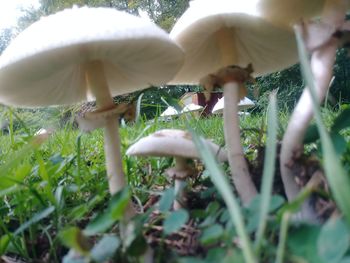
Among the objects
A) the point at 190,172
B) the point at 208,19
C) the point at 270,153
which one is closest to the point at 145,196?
the point at 190,172

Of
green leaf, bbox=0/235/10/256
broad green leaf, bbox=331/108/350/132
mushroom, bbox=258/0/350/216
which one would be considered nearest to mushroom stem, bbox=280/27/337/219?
mushroom, bbox=258/0/350/216

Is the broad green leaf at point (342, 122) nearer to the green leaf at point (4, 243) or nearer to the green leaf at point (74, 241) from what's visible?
the green leaf at point (74, 241)

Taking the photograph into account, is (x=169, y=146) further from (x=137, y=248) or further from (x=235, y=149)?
(x=137, y=248)

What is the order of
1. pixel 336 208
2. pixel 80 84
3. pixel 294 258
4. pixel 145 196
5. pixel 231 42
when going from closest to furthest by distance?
pixel 294 258, pixel 336 208, pixel 231 42, pixel 145 196, pixel 80 84

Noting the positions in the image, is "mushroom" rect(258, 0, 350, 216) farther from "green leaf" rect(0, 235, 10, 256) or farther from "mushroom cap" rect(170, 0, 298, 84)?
"green leaf" rect(0, 235, 10, 256)

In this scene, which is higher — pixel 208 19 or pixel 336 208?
pixel 208 19

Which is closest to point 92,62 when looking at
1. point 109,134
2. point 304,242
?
point 109,134

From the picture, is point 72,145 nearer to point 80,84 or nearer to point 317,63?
point 80,84
